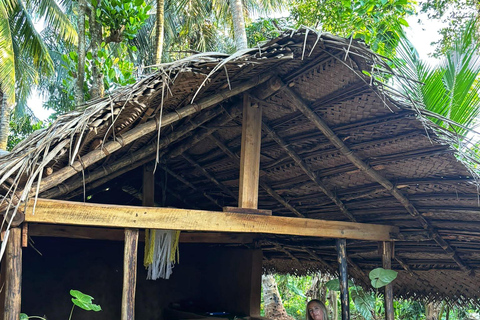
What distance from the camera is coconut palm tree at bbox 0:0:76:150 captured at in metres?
7.00

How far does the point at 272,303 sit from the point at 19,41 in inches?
275

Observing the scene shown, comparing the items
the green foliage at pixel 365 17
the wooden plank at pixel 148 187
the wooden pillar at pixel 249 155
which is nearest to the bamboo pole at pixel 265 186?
the wooden pillar at pixel 249 155

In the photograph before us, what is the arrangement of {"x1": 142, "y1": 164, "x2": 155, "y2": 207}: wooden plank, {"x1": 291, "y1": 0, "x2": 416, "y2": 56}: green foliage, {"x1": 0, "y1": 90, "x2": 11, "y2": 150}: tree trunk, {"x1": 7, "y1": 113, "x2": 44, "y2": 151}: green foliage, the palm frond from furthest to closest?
{"x1": 7, "y1": 113, "x2": 44, "y2": 151}: green foliage < {"x1": 0, "y1": 90, "x2": 11, "y2": 150}: tree trunk < the palm frond < {"x1": 291, "y1": 0, "x2": 416, "y2": 56}: green foliage < {"x1": 142, "y1": 164, "x2": 155, "y2": 207}: wooden plank

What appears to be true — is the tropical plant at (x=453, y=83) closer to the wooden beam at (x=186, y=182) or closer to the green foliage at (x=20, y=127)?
the wooden beam at (x=186, y=182)

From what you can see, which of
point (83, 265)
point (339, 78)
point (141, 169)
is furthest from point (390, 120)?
point (83, 265)

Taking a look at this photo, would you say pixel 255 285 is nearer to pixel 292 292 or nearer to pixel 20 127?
pixel 292 292

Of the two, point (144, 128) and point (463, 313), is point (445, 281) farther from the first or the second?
point (463, 313)

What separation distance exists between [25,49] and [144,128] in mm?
6281

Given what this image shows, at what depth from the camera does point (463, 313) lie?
888 cm

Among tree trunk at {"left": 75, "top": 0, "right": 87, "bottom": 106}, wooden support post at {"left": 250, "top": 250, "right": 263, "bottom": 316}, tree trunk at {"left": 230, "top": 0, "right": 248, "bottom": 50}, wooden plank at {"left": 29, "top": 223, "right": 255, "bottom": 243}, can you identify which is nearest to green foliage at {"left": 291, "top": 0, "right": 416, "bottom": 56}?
tree trunk at {"left": 230, "top": 0, "right": 248, "bottom": 50}

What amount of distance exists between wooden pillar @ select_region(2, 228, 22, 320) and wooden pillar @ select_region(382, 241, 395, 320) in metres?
3.02

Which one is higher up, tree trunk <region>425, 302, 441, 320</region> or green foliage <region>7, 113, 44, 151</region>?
green foliage <region>7, 113, 44, 151</region>

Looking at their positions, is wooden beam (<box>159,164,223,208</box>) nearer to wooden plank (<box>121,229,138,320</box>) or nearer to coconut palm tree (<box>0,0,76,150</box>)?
wooden plank (<box>121,229,138,320</box>)

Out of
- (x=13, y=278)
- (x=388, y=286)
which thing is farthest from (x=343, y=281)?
(x=13, y=278)
